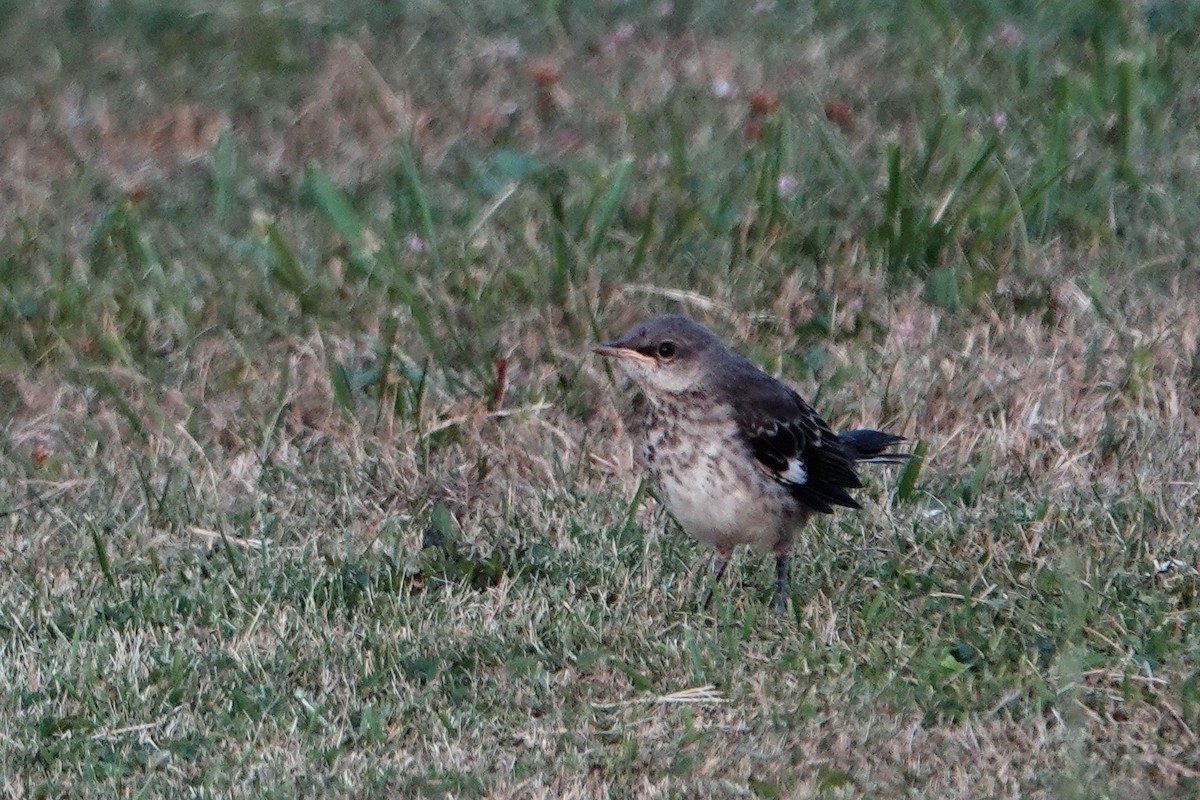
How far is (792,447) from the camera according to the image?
496 cm

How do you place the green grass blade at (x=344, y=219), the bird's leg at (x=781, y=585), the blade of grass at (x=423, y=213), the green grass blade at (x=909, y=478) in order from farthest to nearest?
the green grass blade at (x=344, y=219)
the blade of grass at (x=423, y=213)
the green grass blade at (x=909, y=478)
the bird's leg at (x=781, y=585)

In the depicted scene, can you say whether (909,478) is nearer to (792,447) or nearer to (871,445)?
(871,445)

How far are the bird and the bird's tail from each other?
24 millimetres

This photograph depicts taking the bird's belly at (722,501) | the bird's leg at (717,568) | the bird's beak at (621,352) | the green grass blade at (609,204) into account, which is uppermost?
the bird's beak at (621,352)

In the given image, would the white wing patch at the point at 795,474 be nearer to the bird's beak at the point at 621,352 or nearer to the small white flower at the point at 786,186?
the bird's beak at the point at 621,352

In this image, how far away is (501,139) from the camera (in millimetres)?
8055

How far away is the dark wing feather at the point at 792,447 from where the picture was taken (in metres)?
4.89

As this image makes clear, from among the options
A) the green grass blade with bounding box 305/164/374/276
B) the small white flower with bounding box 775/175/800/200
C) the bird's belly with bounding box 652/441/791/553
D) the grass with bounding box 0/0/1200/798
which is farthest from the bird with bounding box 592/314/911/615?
the small white flower with bounding box 775/175/800/200

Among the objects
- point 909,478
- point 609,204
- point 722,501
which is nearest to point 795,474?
point 722,501

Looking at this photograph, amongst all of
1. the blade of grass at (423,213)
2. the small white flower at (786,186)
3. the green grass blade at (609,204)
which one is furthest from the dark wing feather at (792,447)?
the small white flower at (786,186)

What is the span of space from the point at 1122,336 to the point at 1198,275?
603mm

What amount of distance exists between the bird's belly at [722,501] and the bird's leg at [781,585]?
0.06 meters

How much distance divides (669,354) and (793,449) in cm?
43

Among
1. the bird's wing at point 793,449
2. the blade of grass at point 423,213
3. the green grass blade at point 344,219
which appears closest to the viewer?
the bird's wing at point 793,449
